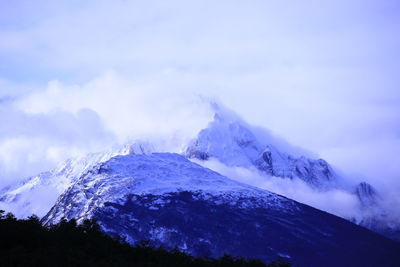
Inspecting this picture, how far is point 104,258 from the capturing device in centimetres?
11875

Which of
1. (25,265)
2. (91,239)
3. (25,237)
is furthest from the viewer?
(91,239)

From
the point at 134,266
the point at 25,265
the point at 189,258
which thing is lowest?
the point at 25,265

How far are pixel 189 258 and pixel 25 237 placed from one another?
1417 inches

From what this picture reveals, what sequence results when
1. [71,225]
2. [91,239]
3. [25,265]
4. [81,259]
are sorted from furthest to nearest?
[71,225] < [91,239] < [81,259] < [25,265]

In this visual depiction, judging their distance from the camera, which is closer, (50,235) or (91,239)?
(50,235)

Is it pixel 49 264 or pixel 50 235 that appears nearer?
pixel 49 264

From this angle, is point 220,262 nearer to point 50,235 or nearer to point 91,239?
point 91,239

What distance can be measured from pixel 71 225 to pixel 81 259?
109 feet

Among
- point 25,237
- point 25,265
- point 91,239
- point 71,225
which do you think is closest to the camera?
point 25,265

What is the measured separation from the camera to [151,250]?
13588 centimetres

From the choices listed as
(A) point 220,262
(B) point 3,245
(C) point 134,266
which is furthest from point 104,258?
(A) point 220,262

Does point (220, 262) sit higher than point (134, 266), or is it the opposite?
point (220, 262)

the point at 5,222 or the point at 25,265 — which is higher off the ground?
the point at 5,222

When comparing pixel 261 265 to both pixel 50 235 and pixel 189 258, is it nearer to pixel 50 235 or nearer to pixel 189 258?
pixel 189 258
